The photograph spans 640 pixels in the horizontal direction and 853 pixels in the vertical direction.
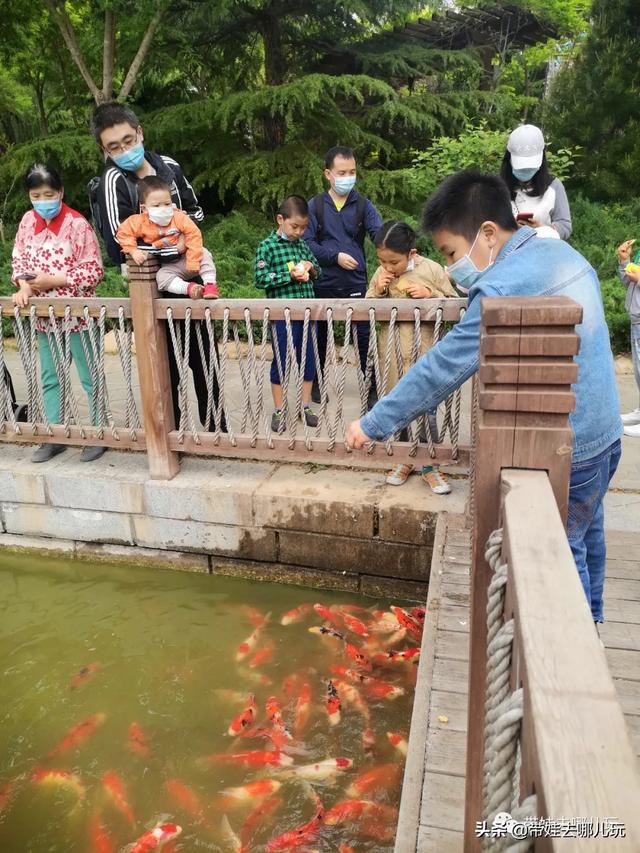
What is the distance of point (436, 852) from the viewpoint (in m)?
1.96

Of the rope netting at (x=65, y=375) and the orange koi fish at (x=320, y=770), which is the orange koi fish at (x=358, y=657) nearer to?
the orange koi fish at (x=320, y=770)

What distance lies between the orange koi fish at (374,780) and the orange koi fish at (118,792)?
95 cm

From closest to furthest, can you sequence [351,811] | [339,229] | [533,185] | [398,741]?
[351,811]
[398,741]
[533,185]
[339,229]

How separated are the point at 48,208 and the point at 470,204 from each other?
3.33 metres

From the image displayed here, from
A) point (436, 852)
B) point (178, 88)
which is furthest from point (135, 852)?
point (178, 88)

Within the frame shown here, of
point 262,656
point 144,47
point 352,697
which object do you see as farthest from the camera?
point 144,47

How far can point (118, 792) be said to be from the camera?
3055 mm

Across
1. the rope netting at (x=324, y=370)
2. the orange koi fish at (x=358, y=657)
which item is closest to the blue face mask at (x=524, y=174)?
the rope netting at (x=324, y=370)

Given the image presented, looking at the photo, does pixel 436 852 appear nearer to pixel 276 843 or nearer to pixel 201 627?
pixel 276 843

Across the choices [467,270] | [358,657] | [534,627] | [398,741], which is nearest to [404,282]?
[467,270]

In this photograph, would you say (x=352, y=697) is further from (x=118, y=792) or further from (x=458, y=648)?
(x=118, y=792)

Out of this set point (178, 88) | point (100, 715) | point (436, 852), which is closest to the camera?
point (436, 852)

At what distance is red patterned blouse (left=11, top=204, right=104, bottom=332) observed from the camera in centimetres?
462

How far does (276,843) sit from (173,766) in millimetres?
670
